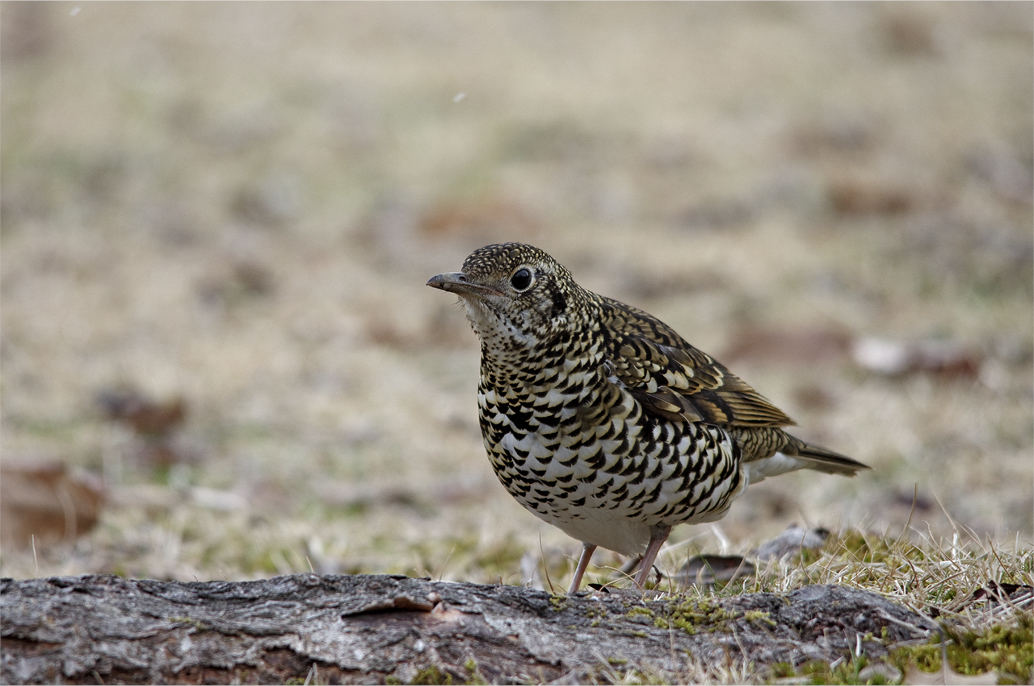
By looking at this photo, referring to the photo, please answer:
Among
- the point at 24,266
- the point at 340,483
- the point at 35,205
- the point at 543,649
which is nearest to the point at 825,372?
the point at 340,483

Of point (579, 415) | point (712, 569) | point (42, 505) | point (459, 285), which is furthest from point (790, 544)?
point (42, 505)

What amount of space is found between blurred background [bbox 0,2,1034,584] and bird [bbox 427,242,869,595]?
91 centimetres

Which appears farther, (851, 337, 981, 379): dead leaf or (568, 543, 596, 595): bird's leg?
(851, 337, 981, 379): dead leaf

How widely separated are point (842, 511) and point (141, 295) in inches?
248

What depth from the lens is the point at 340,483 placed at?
5969 millimetres

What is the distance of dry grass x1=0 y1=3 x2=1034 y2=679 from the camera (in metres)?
5.53

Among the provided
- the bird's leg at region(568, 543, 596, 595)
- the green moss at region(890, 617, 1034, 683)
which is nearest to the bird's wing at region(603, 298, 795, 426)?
the bird's leg at region(568, 543, 596, 595)

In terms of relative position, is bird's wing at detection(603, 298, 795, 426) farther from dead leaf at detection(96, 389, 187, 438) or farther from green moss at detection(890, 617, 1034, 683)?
dead leaf at detection(96, 389, 187, 438)

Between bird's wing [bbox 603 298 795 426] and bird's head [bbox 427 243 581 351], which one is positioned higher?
bird's head [bbox 427 243 581 351]

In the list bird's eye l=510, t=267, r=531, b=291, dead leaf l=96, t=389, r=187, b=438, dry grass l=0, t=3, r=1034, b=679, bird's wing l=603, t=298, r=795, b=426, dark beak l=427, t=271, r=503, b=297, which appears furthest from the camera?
dead leaf l=96, t=389, r=187, b=438

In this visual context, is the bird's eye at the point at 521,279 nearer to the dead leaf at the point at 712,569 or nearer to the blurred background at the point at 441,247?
the dead leaf at the point at 712,569

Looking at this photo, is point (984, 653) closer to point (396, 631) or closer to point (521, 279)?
point (396, 631)

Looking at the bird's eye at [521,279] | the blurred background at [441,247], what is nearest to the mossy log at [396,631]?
the bird's eye at [521,279]

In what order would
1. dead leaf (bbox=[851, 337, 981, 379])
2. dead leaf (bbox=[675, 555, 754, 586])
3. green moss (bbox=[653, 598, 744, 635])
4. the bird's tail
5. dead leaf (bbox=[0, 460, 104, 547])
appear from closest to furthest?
green moss (bbox=[653, 598, 744, 635]) < dead leaf (bbox=[675, 555, 754, 586]) < the bird's tail < dead leaf (bbox=[0, 460, 104, 547]) < dead leaf (bbox=[851, 337, 981, 379])
